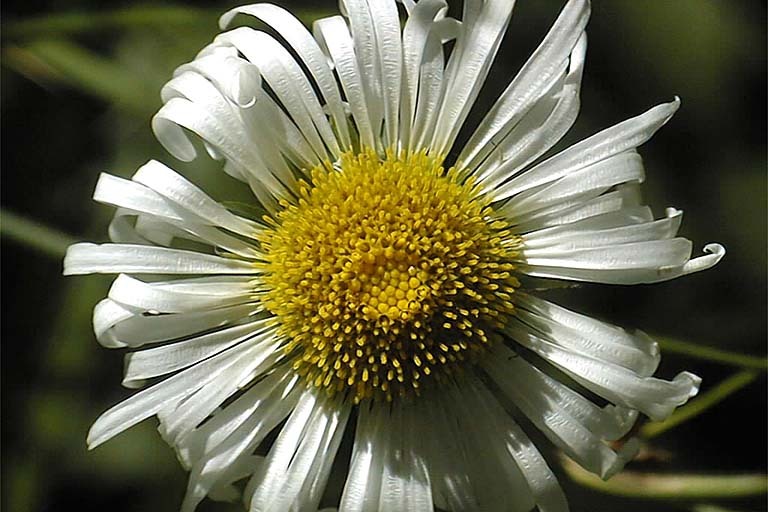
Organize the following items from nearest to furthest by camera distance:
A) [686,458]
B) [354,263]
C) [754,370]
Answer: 1. [354,263]
2. [754,370]
3. [686,458]

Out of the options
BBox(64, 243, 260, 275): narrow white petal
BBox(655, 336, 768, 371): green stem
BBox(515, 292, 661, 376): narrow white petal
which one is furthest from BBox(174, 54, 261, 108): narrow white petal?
BBox(655, 336, 768, 371): green stem

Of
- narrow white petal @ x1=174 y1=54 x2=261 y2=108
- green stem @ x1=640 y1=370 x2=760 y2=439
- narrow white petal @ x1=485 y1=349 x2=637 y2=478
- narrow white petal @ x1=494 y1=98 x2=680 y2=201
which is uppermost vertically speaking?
narrow white petal @ x1=174 y1=54 x2=261 y2=108

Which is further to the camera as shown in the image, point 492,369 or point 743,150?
point 743,150

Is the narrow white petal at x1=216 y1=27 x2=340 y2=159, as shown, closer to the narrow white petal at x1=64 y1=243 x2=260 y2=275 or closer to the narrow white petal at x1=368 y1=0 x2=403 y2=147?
the narrow white petal at x1=368 y1=0 x2=403 y2=147

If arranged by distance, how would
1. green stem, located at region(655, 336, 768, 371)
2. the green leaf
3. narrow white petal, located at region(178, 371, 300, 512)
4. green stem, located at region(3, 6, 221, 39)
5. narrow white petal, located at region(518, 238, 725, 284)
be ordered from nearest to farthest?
narrow white petal, located at region(518, 238, 725, 284), narrow white petal, located at region(178, 371, 300, 512), green stem, located at region(655, 336, 768, 371), green stem, located at region(3, 6, 221, 39), the green leaf

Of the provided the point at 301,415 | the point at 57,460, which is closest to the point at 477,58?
the point at 301,415

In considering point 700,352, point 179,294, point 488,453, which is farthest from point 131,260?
point 700,352

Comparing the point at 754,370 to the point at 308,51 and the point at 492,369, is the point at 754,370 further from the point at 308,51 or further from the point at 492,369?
the point at 308,51
